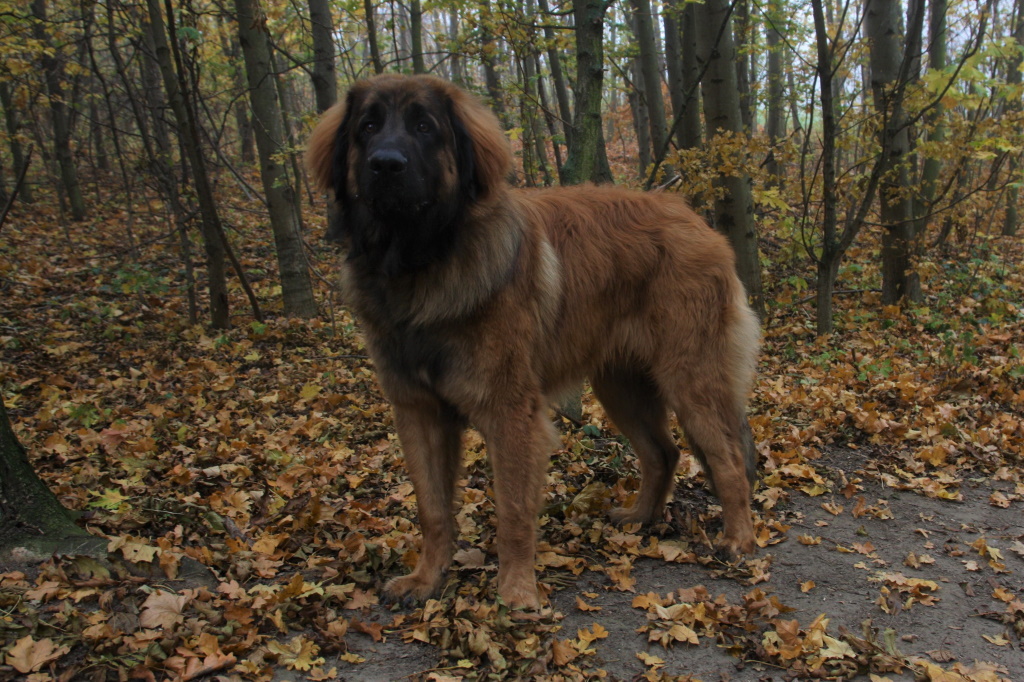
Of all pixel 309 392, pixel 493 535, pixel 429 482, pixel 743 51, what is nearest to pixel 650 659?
pixel 429 482

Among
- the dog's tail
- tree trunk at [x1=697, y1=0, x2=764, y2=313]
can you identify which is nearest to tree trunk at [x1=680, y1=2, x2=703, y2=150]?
tree trunk at [x1=697, y1=0, x2=764, y2=313]

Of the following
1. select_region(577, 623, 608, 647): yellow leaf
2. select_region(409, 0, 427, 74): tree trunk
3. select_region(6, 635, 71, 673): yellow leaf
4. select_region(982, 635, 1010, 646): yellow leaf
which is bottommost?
select_region(982, 635, 1010, 646): yellow leaf

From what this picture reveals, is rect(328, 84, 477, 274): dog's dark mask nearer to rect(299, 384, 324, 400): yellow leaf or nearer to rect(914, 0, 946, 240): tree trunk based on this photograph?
rect(299, 384, 324, 400): yellow leaf

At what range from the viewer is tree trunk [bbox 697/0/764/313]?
27.3ft

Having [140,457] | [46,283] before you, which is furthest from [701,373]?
[46,283]

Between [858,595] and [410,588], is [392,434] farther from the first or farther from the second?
[858,595]

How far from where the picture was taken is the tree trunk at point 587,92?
5.26 meters

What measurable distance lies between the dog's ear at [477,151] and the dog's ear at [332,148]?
517 millimetres

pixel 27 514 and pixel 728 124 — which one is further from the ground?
pixel 728 124

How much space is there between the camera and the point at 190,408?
6.34 meters

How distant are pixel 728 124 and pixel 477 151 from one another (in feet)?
19.1

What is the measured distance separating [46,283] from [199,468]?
7.45 meters

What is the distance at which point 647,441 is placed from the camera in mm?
4461

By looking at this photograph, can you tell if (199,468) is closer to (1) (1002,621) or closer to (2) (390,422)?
(2) (390,422)
